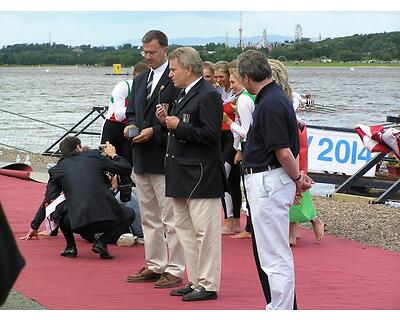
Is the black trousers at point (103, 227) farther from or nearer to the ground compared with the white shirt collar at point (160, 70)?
nearer to the ground

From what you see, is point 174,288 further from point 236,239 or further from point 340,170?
point 340,170

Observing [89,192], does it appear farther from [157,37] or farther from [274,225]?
[274,225]

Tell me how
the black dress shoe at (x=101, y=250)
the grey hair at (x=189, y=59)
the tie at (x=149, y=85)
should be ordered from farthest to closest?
the black dress shoe at (x=101, y=250), the tie at (x=149, y=85), the grey hair at (x=189, y=59)

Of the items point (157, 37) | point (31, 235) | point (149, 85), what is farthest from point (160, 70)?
point (31, 235)

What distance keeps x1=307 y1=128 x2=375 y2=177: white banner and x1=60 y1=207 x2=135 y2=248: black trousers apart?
24.5 feet

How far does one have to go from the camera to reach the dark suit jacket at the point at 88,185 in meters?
8.78

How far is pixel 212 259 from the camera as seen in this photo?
7.27 metres

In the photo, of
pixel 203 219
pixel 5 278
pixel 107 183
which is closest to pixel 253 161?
pixel 203 219

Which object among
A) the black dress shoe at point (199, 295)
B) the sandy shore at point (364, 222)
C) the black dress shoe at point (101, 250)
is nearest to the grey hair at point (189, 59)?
the black dress shoe at point (199, 295)

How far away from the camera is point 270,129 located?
6.32 metres

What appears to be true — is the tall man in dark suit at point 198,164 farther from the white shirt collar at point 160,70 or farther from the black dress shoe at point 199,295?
the white shirt collar at point 160,70

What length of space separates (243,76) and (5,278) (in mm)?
3554

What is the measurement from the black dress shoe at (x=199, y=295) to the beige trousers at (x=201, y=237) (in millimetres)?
29

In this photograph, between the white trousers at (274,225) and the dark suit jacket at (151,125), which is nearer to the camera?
the white trousers at (274,225)
